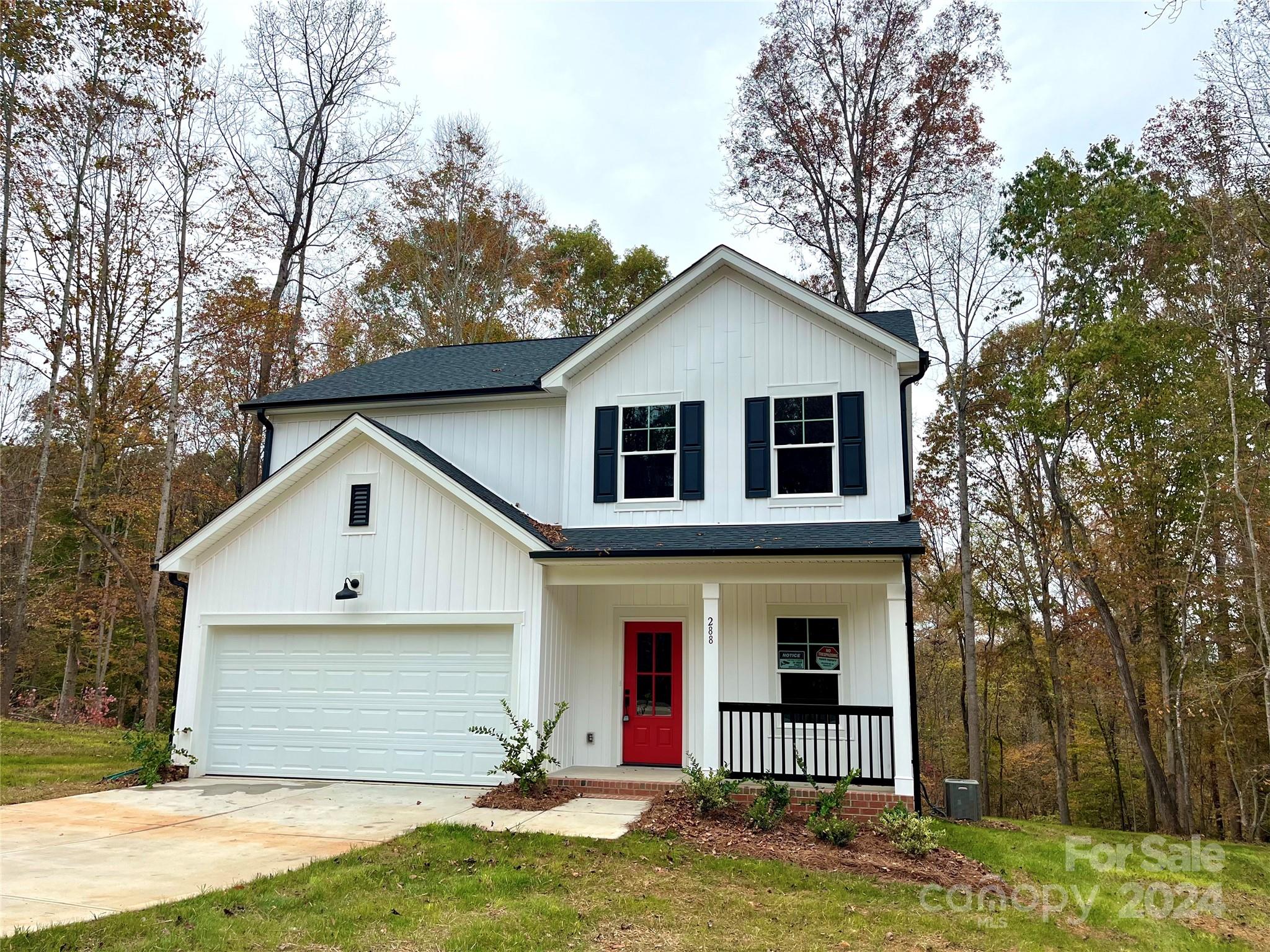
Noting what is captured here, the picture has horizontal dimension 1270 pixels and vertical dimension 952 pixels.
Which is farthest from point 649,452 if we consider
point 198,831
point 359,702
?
point 198,831

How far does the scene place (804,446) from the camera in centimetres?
1118

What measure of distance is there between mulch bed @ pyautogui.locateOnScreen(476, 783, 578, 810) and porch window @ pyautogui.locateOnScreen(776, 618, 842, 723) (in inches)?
119

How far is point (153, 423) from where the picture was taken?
2014cm

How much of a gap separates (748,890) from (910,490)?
242 inches

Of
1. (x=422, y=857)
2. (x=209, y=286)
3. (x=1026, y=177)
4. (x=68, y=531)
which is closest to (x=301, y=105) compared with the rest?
(x=209, y=286)

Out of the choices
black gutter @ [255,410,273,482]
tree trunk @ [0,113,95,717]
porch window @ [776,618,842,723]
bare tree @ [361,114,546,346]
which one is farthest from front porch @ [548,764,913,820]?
bare tree @ [361,114,546,346]

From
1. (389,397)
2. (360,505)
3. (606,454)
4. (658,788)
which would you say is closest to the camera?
(658,788)

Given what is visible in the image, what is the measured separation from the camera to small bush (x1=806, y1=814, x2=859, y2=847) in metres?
7.79

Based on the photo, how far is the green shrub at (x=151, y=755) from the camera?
10445mm

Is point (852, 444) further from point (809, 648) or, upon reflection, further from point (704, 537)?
point (809, 648)

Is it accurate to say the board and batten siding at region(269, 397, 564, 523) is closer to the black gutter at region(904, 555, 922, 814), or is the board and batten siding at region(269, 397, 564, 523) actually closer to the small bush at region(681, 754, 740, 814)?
the small bush at region(681, 754, 740, 814)

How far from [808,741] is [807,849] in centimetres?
274

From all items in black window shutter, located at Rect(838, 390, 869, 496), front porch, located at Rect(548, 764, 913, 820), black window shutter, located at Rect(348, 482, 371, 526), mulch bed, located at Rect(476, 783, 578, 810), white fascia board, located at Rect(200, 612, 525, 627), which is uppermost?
black window shutter, located at Rect(838, 390, 869, 496)

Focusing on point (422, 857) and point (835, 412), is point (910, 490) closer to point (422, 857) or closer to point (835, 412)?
point (835, 412)
